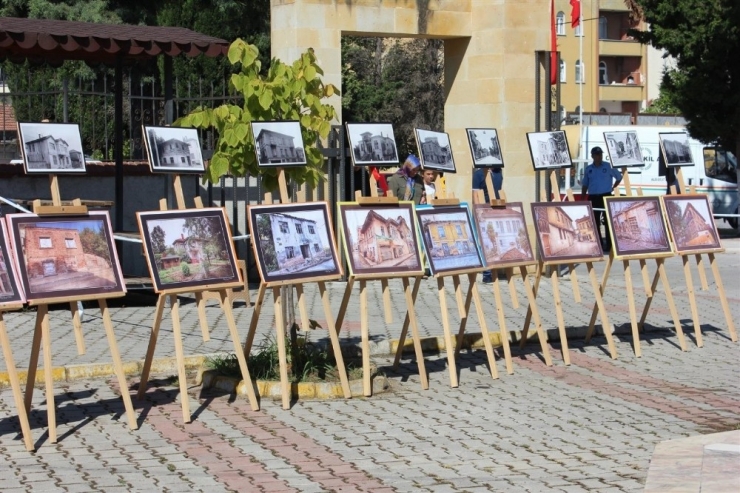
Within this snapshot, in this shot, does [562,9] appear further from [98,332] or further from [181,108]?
[98,332]

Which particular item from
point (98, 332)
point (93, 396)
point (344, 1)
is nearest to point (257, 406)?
point (93, 396)

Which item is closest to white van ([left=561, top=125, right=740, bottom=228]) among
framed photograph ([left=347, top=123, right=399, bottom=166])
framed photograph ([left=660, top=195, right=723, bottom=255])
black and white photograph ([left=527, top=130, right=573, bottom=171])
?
framed photograph ([left=660, top=195, right=723, bottom=255])

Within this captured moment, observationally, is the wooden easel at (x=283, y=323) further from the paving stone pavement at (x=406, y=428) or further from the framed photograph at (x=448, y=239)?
the framed photograph at (x=448, y=239)

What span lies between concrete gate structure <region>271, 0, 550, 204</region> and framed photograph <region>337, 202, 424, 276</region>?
779cm

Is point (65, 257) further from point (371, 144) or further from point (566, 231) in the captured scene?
point (566, 231)

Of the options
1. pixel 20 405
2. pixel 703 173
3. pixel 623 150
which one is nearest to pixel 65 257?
pixel 20 405

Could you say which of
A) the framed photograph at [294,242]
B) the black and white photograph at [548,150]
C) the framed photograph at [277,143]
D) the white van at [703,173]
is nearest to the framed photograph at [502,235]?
the black and white photograph at [548,150]

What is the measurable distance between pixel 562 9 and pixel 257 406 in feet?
209

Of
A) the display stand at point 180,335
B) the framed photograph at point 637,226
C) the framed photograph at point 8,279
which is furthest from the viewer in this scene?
the framed photograph at point 637,226

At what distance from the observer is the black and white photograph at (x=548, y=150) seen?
1258cm

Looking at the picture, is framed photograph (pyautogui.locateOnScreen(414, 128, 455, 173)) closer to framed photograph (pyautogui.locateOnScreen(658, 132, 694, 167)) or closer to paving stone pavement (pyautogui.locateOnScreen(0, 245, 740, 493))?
paving stone pavement (pyautogui.locateOnScreen(0, 245, 740, 493))

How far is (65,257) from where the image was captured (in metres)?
8.40

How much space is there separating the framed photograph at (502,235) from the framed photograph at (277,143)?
2.04 m

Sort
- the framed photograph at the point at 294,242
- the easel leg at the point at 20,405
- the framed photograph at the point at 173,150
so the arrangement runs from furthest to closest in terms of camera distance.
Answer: the framed photograph at the point at 173,150 → the framed photograph at the point at 294,242 → the easel leg at the point at 20,405
